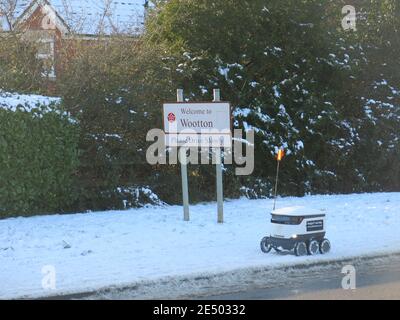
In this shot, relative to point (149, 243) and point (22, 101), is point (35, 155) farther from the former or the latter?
point (149, 243)

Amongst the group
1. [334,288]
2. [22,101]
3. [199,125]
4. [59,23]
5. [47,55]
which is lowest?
[334,288]

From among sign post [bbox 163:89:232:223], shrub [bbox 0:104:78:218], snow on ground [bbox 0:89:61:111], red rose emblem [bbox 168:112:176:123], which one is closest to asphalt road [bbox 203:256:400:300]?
sign post [bbox 163:89:232:223]

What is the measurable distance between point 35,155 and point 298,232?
5.79m

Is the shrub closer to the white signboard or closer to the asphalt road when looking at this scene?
the white signboard

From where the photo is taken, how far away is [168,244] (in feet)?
35.0

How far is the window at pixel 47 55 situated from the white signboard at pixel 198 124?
3.62m

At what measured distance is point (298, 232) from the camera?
9.76 m

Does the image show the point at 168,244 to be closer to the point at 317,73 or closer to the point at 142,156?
the point at 142,156

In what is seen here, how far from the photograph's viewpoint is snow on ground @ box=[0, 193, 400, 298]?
877cm

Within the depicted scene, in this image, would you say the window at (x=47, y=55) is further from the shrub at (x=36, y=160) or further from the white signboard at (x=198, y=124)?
the white signboard at (x=198, y=124)

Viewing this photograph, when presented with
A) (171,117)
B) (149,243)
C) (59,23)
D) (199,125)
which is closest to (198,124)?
(199,125)

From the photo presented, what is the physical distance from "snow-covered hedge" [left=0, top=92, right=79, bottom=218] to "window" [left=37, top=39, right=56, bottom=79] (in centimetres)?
170

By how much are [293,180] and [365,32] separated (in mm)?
5335
